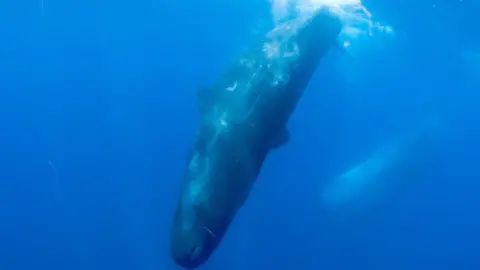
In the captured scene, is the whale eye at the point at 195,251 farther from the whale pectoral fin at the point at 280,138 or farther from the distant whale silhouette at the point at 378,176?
the distant whale silhouette at the point at 378,176

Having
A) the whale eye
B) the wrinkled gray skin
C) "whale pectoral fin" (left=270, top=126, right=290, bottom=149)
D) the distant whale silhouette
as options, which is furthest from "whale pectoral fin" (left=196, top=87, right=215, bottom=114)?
the distant whale silhouette

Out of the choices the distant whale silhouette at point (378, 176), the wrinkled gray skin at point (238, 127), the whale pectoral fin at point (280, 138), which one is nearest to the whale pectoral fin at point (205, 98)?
the wrinkled gray skin at point (238, 127)

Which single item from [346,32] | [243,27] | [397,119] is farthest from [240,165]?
[397,119]

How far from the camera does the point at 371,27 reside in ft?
74.1

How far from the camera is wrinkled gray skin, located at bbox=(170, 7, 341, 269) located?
885 centimetres

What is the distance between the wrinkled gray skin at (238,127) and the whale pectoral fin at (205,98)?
0.06 feet

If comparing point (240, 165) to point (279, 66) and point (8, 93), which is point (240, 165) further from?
point (8, 93)

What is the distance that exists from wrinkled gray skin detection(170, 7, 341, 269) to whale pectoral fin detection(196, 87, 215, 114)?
19mm

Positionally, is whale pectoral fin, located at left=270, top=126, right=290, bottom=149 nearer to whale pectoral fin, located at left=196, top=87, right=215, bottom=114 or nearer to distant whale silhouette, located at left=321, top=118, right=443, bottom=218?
whale pectoral fin, located at left=196, top=87, right=215, bottom=114

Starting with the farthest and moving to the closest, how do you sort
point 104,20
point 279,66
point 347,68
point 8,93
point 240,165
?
point 8,93 < point 104,20 < point 347,68 < point 279,66 < point 240,165

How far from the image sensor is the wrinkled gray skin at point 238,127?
8852mm

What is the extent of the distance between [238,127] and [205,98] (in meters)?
1.14

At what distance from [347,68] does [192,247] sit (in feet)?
69.7

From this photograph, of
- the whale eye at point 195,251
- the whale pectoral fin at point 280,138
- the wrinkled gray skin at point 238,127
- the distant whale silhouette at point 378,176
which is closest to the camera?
the whale eye at point 195,251
